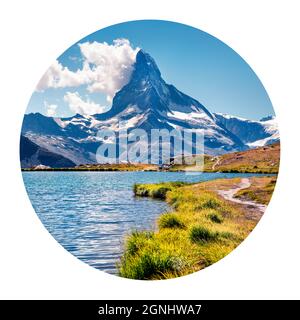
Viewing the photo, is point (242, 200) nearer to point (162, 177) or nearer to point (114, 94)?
point (162, 177)

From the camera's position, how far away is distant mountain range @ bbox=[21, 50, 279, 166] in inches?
392

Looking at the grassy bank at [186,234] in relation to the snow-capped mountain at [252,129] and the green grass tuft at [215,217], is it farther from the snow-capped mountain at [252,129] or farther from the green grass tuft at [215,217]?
the snow-capped mountain at [252,129]

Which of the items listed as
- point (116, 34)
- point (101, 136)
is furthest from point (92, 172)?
point (116, 34)

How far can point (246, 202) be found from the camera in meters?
10.1

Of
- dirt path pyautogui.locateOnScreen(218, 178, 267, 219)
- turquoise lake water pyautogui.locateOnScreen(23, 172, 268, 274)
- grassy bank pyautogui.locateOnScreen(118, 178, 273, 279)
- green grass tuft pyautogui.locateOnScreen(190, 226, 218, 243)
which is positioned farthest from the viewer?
dirt path pyautogui.locateOnScreen(218, 178, 267, 219)

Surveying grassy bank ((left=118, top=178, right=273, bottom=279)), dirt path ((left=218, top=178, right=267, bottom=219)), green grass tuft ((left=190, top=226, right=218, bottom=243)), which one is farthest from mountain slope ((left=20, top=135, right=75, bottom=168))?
dirt path ((left=218, top=178, right=267, bottom=219))

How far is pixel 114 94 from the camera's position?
33.5 feet

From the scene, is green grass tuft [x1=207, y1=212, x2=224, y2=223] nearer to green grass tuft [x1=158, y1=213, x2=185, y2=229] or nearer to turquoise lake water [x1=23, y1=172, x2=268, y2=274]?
green grass tuft [x1=158, y1=213, x2=185, y2=229]

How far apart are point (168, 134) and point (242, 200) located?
1.49 m

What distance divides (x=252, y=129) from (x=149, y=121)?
60.5 inches

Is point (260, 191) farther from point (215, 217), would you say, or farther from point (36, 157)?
point (36, 157)

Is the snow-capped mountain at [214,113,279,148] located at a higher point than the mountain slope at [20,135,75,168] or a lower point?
higher

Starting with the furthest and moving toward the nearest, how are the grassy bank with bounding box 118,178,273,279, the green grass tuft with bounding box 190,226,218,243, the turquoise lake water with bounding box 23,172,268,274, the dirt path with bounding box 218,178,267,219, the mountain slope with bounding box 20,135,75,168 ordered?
the mountain slope with bounding box 20,135,75,168 < the dirt path with bounding box 218,178,267,219 < the turquoise lake water with bounding box 23,172,268,274 < the green grass tuft with bounding box 190,226,218,243 < the grassy bank with bounding box 118,178,273,279

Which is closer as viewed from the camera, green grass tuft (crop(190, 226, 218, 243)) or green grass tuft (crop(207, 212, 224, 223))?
green grass tuft (crop(190, 226, 218, 243))
